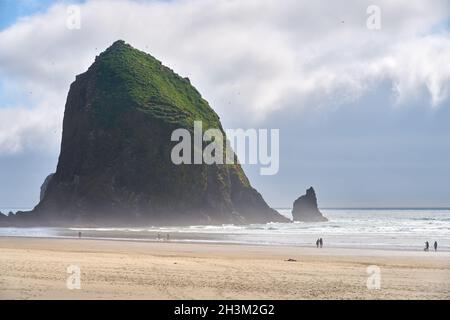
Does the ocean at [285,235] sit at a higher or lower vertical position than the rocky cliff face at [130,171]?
lower

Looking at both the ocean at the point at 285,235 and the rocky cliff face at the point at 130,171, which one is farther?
the rocky cliff face at the point at 130,171

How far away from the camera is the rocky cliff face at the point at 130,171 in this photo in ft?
314

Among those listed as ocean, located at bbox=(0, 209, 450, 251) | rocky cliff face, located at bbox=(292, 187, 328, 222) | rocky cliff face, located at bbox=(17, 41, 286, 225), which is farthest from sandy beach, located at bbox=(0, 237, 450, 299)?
rocky cliff face, located at bbox=(292, 187, 328, 222)

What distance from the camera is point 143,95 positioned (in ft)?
364

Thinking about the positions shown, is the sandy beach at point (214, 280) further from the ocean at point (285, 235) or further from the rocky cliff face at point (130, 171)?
the rocky cliff face at point (130, 171)

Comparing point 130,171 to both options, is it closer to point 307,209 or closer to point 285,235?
point 285,235

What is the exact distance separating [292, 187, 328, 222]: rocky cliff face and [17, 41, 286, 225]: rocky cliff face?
16.4 metres

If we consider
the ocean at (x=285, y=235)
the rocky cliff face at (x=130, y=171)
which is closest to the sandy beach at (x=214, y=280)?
the ocean at (x=285, y=235)

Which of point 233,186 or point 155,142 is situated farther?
point 233,186

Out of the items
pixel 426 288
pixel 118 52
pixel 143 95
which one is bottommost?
pixel 426 288

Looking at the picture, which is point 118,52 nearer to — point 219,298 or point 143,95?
point 143,95

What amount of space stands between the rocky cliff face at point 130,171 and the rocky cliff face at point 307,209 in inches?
645
